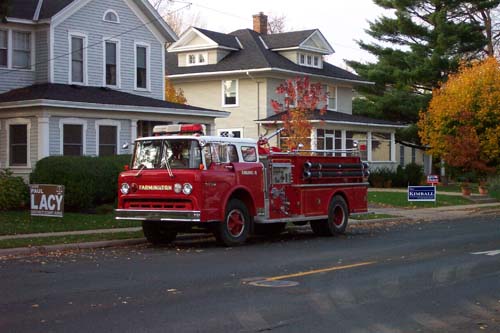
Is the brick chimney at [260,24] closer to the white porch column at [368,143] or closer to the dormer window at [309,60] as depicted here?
the dormer window at [309,60]

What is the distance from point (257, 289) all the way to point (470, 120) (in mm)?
29035

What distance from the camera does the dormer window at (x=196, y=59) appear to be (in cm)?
4435

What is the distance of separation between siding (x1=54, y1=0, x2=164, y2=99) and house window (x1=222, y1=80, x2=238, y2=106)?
10.2 metres

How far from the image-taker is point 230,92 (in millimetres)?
43250

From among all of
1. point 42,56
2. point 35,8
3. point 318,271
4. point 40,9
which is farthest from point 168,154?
point 35,8

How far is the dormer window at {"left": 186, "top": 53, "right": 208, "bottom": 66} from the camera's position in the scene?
44.4 m

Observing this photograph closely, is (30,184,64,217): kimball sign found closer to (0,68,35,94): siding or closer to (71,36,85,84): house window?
(0,68,35,94): siding

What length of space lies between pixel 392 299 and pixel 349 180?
10.6 meters

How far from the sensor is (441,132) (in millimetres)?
38062

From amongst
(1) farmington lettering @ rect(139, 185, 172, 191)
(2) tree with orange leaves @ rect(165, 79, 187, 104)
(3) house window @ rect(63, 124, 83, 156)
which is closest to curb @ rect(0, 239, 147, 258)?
(1) farmington lettering @ rect(139, 185, 172, 191)

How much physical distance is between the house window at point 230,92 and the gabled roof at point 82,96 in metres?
12.1

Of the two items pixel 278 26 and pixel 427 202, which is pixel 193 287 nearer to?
pixel 427 202

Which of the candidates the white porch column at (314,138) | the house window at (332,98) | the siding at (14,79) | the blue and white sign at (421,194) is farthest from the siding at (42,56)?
the house window at (332,98)

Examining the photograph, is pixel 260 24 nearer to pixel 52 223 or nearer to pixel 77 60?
pixel 77 60
